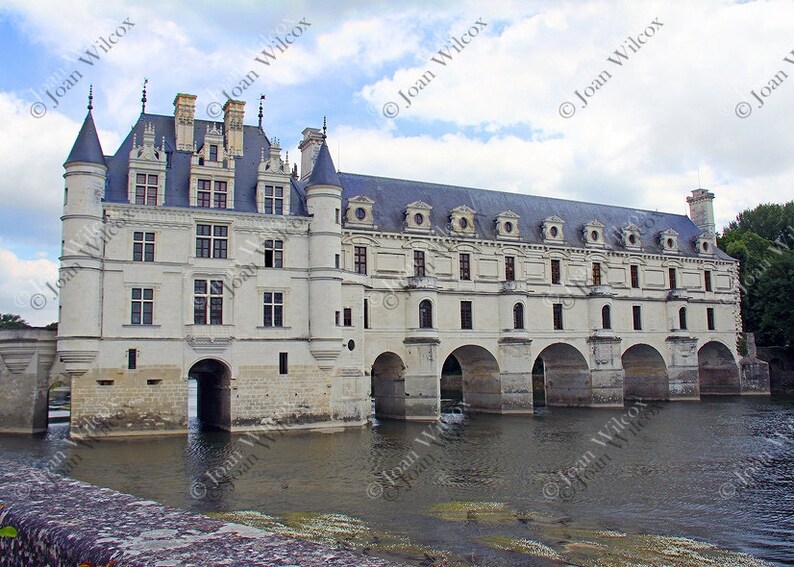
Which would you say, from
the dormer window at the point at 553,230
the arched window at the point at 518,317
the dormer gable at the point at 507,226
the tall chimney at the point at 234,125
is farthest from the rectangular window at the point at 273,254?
the dormer window at the point at 553,230

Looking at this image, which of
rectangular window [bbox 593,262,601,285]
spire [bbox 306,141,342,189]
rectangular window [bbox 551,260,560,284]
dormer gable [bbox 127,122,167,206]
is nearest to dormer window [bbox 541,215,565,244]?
rectangular window [bbox 551,260,560,284]

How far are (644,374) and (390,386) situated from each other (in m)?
20.8

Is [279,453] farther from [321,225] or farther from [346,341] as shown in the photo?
[321,225]

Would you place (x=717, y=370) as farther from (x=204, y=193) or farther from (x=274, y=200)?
(x=204, y=193)

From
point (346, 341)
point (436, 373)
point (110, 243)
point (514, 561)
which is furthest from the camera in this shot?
point (436, 373)

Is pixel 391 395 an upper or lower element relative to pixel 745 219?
lower

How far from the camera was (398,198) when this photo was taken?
41.9 metres

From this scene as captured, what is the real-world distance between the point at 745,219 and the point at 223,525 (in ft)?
269

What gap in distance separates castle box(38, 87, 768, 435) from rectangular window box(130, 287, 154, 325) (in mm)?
63

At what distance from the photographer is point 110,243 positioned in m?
30.0

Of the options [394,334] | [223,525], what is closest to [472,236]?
[394,334]

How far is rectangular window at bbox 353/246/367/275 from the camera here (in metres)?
37.8

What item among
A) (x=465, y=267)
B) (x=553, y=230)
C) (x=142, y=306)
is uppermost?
(x=553, y=230)

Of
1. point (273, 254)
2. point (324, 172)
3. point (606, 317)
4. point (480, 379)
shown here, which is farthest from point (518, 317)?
point (273, 254)
